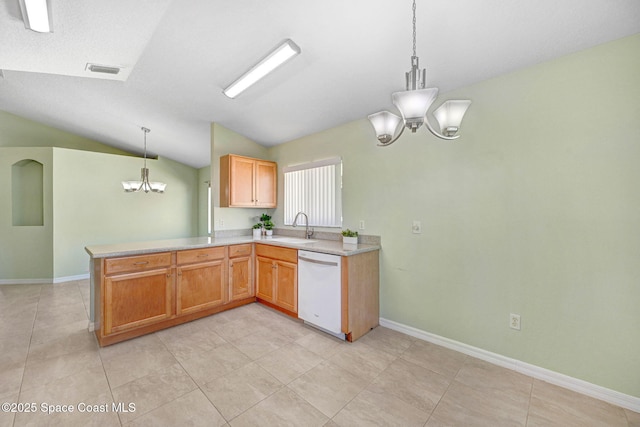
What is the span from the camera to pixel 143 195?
584 centimetres

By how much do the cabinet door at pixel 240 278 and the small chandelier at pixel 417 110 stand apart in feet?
8.49

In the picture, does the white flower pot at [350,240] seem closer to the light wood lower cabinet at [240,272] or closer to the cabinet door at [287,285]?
the cabinet door at [287,285]

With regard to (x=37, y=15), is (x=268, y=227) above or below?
below

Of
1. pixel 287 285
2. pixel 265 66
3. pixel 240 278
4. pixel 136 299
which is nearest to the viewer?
pixel 265 66

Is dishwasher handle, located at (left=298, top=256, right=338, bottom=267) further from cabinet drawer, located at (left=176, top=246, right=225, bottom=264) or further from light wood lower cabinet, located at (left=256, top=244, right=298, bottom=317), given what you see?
cabinet drawer, located at (left=176, top=246, right=225, bottom=264)

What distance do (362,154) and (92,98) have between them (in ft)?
12.9

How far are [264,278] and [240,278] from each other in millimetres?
318

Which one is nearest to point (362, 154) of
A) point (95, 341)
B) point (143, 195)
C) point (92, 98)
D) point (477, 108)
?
point (477, 108)

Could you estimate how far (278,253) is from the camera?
3250 mm

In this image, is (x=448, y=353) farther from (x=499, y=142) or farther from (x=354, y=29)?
(x=354, y=29)

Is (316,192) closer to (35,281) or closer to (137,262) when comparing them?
(137,262)

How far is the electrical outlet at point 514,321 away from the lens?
211 cm

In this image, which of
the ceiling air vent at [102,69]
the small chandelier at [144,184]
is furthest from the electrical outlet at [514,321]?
the small chandelier at [144,184]

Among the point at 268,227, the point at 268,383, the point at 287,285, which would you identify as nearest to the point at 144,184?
the point at 268,227
